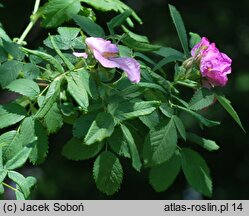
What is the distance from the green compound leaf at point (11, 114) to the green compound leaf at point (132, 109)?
166mm

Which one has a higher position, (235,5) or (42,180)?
(235,5)

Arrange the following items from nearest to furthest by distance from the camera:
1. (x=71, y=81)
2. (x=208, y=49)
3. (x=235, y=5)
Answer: (x=71, y=81) < (x=208, y=49) < (x=235, y=5)

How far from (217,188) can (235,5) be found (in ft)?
3.98

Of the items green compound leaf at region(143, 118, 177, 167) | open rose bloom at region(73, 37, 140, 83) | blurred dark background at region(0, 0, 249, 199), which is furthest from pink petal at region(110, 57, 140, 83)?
blurred dark background at region(0, 0, 249, 199)

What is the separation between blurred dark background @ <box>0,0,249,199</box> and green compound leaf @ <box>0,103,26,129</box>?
278 cm

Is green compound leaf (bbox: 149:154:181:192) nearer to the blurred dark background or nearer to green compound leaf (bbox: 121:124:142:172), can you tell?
green compound leaf (bbox: 121:124:142:172)

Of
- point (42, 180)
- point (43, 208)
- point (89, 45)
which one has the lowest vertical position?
point (42, 180)

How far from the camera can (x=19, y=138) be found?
1146mm

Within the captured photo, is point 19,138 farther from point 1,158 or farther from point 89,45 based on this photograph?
point 89,45

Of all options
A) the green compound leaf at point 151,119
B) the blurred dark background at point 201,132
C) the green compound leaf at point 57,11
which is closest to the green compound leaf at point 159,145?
the green compound leaf at point 151,119

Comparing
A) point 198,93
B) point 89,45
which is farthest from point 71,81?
point 198,93

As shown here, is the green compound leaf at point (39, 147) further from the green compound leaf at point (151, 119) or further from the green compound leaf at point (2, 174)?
the green compound leaf at point (151, 119)

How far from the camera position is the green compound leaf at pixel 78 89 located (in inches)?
42.8

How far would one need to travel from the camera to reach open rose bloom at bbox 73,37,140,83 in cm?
114
